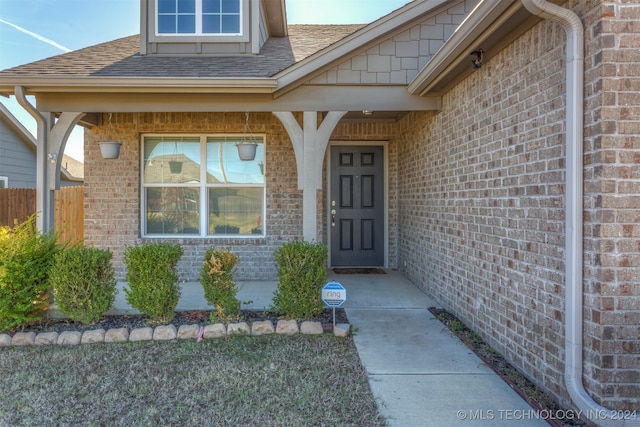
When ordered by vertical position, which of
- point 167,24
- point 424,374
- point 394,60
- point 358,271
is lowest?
point 424,374

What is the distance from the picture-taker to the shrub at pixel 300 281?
14.4 feet

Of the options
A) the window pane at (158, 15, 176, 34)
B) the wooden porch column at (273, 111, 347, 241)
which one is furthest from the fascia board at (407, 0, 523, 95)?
the window pane at (158, 15, 176, 34)

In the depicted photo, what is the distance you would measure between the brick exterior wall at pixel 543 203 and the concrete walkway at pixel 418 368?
32 centimetres

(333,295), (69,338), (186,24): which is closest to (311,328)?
(333,295)

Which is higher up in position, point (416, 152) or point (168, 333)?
point (416, 152)

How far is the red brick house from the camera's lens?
8.05ft

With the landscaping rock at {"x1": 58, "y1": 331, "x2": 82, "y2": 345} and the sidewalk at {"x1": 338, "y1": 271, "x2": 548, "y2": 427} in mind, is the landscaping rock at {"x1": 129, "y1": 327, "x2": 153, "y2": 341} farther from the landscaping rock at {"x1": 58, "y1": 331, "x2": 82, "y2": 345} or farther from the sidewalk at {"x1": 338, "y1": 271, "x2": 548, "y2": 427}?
the sidewalk at {"x1": 338, "y1": 271, "x2": 548, "y2": 427}

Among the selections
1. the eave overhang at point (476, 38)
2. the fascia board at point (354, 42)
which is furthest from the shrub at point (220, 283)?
the eave overhang at point (476, 38)

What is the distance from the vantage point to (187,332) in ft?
13.8

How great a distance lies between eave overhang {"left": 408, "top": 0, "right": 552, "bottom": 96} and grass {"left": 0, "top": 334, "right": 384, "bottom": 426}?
296cm

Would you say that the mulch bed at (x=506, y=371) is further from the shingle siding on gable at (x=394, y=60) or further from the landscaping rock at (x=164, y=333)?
the shingle siding on gable at (x=394, y=60)

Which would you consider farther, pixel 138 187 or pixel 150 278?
pixel 138 187

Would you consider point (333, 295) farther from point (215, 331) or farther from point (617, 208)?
point (617, 208)

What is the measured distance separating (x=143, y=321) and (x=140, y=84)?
2694mm
